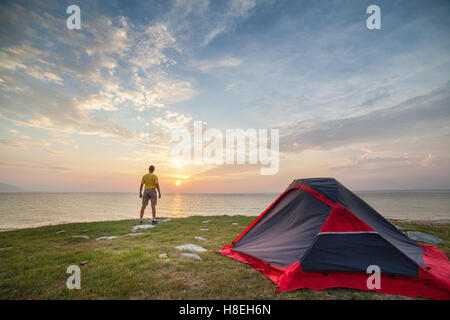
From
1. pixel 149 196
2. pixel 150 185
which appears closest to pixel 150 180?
pixel 150 185

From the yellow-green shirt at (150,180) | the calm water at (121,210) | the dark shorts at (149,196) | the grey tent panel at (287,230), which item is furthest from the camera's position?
the calm water at (121,210)

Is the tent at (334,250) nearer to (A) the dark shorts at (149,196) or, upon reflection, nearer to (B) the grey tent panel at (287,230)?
(B) the grey tent panel at (287,230)

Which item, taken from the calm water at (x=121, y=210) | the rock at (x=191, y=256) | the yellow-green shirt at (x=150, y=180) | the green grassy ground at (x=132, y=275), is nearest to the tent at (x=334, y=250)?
the green grassy ground at (x=132, y=275)

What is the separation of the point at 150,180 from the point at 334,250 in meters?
9.54

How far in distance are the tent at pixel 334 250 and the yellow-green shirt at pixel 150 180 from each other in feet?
22.4

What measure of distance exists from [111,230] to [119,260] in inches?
216

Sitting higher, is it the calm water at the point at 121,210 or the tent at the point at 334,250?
the tent at the point at 334,250

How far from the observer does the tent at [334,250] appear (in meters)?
3.94

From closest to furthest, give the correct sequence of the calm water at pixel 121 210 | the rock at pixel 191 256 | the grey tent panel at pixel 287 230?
the grey tent panel at pixel 287 230
the rock at pixel 191 256
the calm water at pixel 121 210

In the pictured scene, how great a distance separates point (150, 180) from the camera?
1103 centimetres
